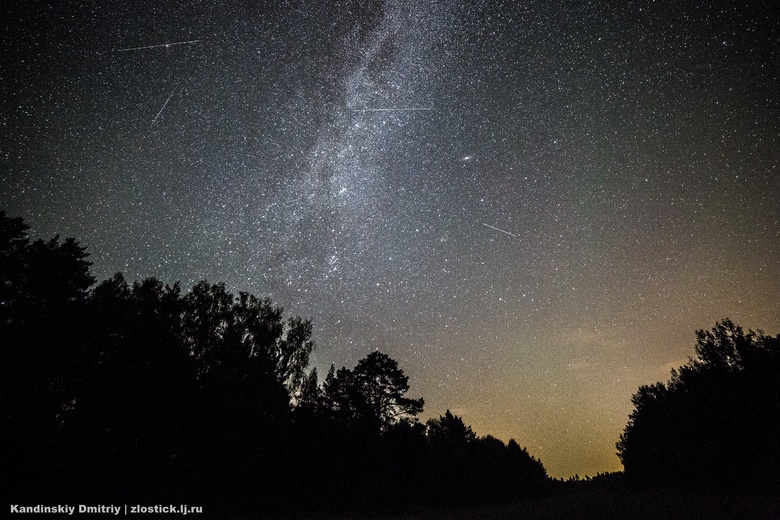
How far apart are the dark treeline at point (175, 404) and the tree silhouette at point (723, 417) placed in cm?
Result: 2735

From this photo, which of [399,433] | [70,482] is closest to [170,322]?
[70,482]

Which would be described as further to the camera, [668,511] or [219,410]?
[219,410]

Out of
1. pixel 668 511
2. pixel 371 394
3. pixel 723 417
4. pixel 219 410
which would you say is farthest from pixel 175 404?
pixel 723 417

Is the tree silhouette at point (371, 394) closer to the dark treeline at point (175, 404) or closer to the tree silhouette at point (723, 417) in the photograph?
the dark treeline at point (175, 404)

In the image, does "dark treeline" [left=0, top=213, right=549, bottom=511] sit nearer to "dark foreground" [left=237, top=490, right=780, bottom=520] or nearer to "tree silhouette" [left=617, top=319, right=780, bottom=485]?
"dark foreground" [left=237, top=490, right=780, bottom=520]

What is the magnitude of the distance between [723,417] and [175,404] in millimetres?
47625

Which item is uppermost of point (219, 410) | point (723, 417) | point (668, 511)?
point (219, 410)

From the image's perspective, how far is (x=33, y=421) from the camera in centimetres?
1413

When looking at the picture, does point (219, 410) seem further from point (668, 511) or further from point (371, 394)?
point (668, 511)

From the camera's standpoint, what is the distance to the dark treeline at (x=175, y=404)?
15781mm

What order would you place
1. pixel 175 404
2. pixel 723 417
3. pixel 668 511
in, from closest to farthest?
pixel 668 511, pixel 175 404, pixel 723 417

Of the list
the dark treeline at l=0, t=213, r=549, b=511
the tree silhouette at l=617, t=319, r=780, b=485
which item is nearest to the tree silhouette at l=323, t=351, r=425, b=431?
the dark treeline at l=0, t=213, r=549, b=511

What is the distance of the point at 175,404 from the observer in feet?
66.3

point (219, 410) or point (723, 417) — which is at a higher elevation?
point (219, 410)
